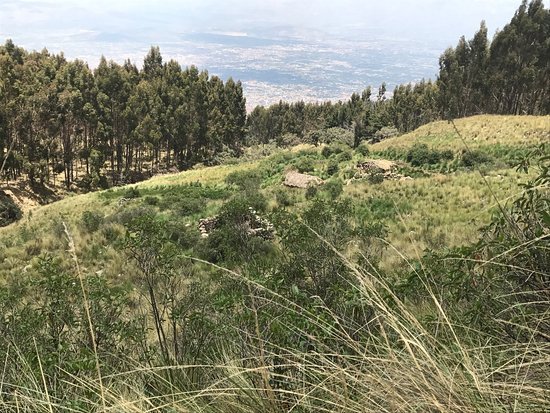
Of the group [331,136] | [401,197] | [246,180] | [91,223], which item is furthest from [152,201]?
[331,136]

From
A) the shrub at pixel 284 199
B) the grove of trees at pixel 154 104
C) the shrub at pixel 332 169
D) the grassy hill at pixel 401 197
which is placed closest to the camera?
the grassy hill at pixel 401 197

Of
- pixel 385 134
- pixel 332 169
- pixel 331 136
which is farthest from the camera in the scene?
pixel 331 136

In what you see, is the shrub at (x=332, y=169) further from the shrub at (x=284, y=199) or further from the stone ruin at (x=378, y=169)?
the shrub at (x=284, y=199)

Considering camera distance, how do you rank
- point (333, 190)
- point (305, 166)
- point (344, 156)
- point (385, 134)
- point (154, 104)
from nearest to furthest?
point (333, 190) < point (305, 166) < point (344, 156) < point (154, 104) < point (385, 134)

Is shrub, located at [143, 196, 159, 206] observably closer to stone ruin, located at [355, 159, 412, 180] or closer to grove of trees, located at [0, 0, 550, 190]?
stone ruin, located at [355, 159, 412, 180]

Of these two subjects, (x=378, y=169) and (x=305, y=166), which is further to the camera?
(x=305, y=166)

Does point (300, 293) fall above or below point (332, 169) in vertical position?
above

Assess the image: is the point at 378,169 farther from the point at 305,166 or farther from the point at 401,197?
the point at 401,197

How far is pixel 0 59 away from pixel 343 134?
132 feet

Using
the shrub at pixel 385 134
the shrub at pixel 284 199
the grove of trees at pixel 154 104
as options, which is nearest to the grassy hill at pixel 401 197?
the shrub at pixel 284 199

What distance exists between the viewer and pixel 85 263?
1175 cm

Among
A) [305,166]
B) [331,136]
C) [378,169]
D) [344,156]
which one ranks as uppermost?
[378,169]

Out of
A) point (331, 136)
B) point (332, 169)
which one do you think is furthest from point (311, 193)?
point (331, 136)

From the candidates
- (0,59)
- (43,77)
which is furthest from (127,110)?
(0,59)
